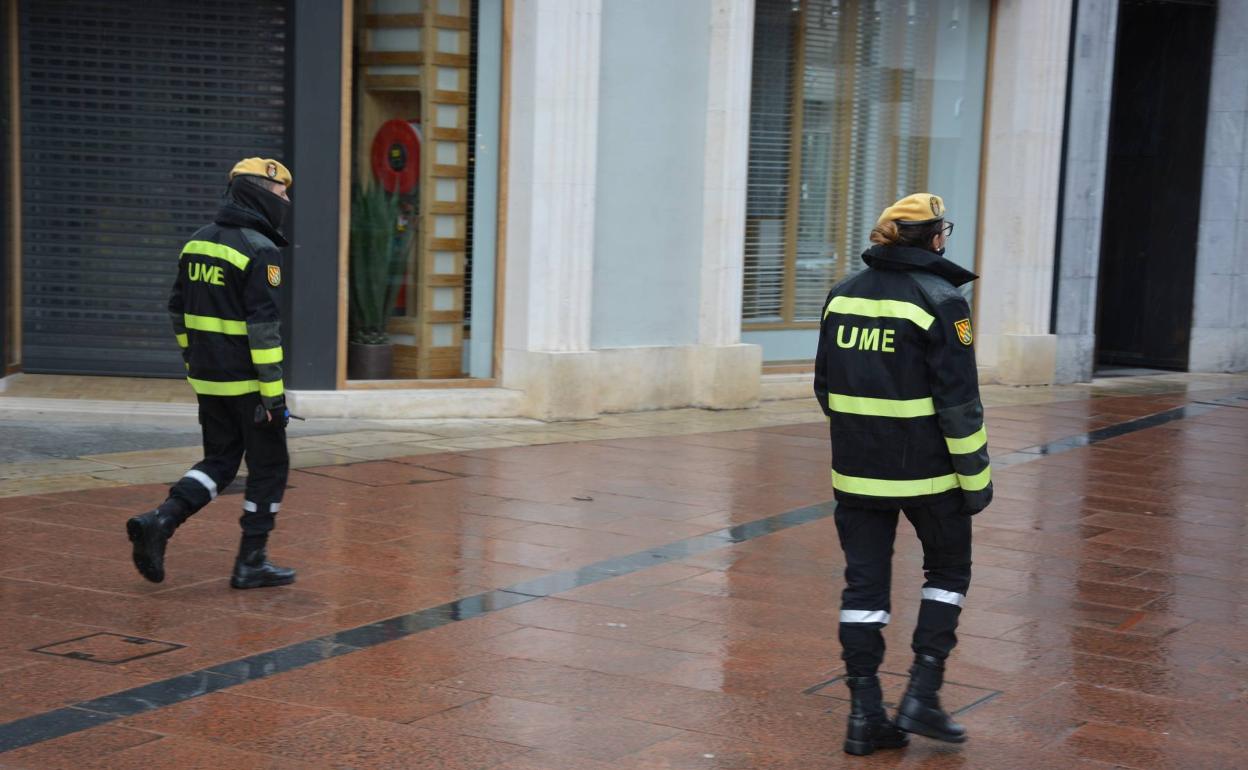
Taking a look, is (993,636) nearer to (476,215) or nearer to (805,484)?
(805,484)

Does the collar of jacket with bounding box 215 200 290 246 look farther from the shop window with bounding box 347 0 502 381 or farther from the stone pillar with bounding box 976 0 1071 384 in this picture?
the stone pillar with bounding box 976 0 1071 384

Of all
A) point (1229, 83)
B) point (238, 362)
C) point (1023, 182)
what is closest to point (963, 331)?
point (238, 362)

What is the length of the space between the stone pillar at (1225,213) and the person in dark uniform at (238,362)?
1357cm

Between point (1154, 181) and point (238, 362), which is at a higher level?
point (1154, 181)

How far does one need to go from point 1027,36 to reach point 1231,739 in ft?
38.3

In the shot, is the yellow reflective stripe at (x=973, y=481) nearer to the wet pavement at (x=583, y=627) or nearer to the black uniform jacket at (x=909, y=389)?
the black uniform jacket at (x=909, y=389)

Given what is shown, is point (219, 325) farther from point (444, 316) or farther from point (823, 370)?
point (444, 316)

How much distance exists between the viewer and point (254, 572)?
674cm

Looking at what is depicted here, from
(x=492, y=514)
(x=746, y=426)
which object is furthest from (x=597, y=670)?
(x=746, y=426)

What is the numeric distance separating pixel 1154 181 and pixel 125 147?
37.7ft

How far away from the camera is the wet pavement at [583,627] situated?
493 centimetres

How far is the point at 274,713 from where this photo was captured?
509cm

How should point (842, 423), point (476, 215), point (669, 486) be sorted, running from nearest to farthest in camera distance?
point (842, 423)
point (669, 486)
point (476, 215)

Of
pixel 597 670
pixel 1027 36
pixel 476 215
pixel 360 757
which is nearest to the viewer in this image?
pixel 360 757
